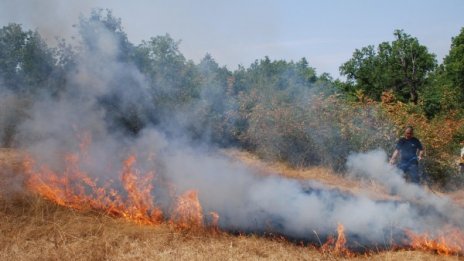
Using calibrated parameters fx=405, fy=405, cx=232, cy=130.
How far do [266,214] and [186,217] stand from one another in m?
1.37

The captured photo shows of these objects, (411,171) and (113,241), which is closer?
(113,241)

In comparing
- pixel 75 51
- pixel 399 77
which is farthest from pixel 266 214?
pixel 399 77

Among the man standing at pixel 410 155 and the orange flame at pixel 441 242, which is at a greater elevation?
the man standing at pixel 410 155

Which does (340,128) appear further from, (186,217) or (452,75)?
(452,75)

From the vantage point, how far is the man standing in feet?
31.1

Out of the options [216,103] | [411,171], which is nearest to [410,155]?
[411,171]

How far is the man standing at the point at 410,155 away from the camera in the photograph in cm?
948

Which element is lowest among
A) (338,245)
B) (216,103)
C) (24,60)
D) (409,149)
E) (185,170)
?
(338,245)

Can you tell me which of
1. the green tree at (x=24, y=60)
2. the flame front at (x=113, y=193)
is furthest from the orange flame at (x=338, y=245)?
the green tree at (x=24, y=60)

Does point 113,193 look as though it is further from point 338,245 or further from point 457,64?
point 457,64

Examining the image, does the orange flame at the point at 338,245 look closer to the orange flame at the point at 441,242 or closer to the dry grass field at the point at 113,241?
the dry grass field at the point at 113,241

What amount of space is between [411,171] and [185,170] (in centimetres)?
532

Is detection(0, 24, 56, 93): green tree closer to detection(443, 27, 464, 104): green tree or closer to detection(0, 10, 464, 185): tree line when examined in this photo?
detection(0, 10, 464, 185): tree line

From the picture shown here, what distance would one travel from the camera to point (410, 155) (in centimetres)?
952
